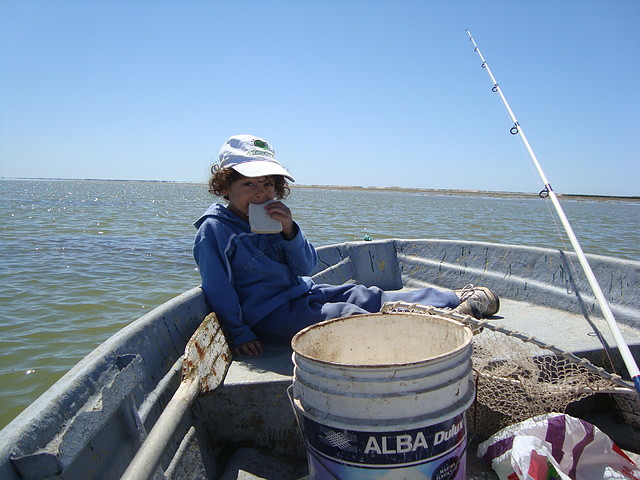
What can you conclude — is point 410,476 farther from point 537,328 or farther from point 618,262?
point 618,262

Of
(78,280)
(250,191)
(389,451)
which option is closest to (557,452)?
(389,451)

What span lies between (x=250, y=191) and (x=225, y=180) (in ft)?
0.58

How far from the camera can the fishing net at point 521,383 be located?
179cm

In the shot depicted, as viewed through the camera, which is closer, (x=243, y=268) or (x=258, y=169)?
(x=258, y=169)

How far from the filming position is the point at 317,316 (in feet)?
8.02

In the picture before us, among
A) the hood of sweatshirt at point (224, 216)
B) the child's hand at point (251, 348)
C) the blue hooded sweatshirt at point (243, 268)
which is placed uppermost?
the hood of sweatshirt at point (224, 216)

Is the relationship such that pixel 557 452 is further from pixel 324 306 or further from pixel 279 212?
pixel 279 212

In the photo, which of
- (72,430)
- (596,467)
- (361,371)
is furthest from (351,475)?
(596,467)

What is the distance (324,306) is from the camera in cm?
254

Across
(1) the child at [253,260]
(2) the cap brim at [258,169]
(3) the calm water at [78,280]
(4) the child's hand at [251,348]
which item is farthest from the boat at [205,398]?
(3) the calm water at [78,280]

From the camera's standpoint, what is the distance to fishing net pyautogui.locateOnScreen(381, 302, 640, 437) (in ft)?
5.88

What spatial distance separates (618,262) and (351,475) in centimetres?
294

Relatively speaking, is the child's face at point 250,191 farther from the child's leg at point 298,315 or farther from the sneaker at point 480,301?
the sneaker at point 480,301

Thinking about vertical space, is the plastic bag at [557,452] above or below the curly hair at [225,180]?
below
